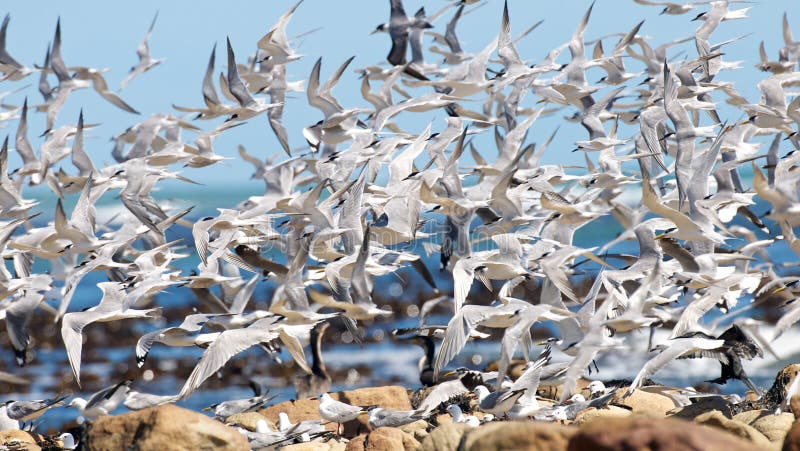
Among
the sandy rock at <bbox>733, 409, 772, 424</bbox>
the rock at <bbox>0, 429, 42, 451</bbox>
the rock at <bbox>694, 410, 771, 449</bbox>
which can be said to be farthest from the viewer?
the rock at <bbox>0, 429, 42, 451</bbox>

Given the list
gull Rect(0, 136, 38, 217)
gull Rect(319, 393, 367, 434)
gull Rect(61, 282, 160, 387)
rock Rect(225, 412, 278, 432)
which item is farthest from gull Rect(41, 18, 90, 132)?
gull Rect(319, 393, 367, 434)

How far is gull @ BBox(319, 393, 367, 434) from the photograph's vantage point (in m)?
10.8

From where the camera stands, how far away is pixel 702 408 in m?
9.54

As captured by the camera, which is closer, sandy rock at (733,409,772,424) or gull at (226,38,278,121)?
sandy rock at (733,409,772,424)

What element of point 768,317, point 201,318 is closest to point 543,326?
point 768,317

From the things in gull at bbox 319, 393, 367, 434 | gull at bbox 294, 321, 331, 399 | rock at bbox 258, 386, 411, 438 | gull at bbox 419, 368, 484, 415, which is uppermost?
gull at bbox 319, 393, 367, 434

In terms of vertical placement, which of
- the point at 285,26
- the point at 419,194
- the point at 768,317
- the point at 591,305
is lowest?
the point at 768,317

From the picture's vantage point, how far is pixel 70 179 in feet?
53.9

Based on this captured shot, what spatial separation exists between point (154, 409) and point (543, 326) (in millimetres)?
16326

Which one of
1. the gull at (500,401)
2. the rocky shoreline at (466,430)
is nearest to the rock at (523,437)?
the rocky shoreline at (466,430)

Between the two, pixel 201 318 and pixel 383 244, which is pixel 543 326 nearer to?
pixel 383 244

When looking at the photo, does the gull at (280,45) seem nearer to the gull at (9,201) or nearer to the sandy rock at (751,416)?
the gull at (9,201)

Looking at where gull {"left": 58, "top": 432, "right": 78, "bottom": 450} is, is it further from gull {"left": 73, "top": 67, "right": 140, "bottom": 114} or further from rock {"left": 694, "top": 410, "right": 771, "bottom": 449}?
gull {"left": 73, "top": 67, "right": 140, "bottom": 114}

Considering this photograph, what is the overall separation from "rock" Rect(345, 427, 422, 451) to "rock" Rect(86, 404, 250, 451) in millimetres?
1202
